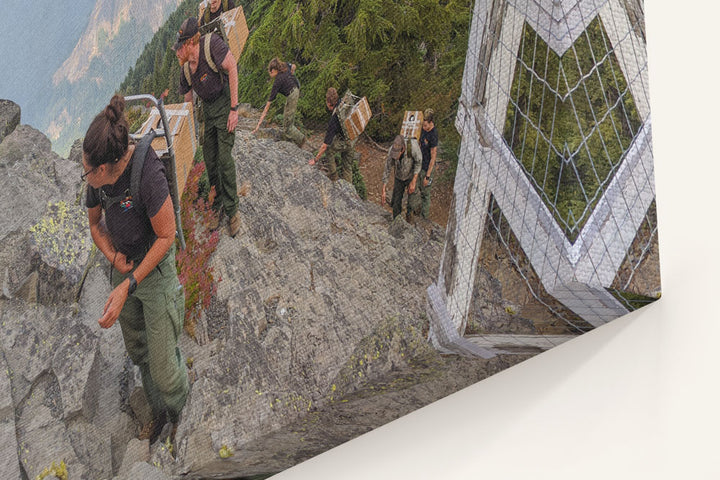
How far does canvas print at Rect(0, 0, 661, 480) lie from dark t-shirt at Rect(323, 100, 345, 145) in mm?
12

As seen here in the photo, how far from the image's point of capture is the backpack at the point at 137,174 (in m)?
2.54

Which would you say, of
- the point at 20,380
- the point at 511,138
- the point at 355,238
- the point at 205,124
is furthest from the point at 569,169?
the point at 20,380

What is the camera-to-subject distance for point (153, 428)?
2.72 metres

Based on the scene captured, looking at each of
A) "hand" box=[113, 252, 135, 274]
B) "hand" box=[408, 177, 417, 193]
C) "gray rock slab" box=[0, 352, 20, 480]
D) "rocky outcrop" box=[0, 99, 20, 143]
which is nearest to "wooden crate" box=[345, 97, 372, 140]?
"hand" box=[408, 177, 417, 193]

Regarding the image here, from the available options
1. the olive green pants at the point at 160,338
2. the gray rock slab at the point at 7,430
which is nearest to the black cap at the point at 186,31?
the olive green pants at the point at 160,338

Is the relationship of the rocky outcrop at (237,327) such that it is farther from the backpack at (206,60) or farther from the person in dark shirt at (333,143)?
the backpack at (206,60)

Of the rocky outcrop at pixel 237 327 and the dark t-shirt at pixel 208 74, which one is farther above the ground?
the dark t-shirt at pixel 208 74

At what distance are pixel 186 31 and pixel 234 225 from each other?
0.73m

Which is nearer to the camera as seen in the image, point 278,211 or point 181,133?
point 181,133

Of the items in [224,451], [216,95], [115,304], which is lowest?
[224,451]

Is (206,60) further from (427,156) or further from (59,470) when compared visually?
(59,470)

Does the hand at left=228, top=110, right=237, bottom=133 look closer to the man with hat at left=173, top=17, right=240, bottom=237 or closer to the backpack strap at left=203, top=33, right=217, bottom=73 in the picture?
the man with hat at left=173, top=17, right=240, bottom=237

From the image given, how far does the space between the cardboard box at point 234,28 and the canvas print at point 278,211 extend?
0.04 ft

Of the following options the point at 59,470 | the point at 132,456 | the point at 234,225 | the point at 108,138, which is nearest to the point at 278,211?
the point at 234,225
